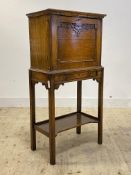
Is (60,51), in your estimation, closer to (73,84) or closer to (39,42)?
(39,42)

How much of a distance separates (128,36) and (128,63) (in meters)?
0.44

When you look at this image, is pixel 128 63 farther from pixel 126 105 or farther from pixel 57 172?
pixel 57 172

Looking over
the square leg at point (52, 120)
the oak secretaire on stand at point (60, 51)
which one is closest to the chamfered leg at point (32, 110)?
the oak secretaire on stand at point (60, 51)

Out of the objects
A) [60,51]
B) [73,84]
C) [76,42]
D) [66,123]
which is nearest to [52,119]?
[66,123]

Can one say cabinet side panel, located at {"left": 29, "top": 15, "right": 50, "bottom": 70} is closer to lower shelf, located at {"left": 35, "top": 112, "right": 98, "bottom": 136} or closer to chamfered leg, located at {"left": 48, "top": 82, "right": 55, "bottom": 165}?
chamfered leg, located at {"left": 48, "top": 82, "right": 55, "bottom": 165}

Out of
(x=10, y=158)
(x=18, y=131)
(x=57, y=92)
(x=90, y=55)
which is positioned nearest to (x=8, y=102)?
(x=57, y=92)

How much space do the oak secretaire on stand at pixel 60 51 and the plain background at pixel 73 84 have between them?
1496mm

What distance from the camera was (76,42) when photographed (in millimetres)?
2148

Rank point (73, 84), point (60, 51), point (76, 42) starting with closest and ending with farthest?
1. point (60, 51)
2. point (76, 42)
3. point (73, 84)

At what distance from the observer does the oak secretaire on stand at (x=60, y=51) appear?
1968 millimetres

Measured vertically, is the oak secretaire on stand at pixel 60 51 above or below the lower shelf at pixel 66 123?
above

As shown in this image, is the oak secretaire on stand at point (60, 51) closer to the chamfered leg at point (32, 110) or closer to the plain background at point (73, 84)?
the chamfered leg at point (32, 110)

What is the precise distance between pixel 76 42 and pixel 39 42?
345 millimetres

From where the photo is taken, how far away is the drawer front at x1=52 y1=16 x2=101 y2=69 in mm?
1993
